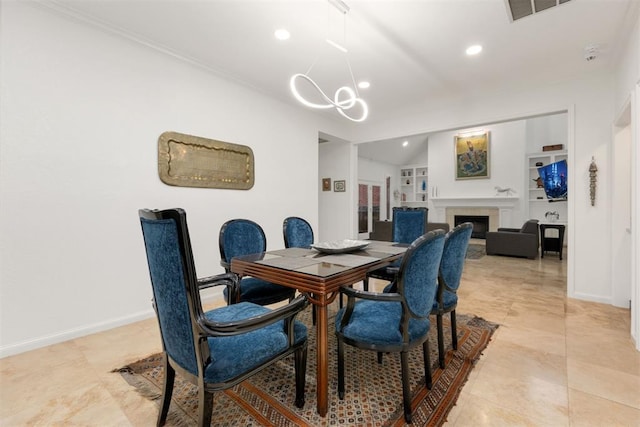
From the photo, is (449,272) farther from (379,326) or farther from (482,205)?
(482,205)

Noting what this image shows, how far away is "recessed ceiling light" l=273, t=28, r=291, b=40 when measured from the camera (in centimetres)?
258

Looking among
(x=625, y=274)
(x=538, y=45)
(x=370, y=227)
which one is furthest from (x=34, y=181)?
(x=370, y=227)

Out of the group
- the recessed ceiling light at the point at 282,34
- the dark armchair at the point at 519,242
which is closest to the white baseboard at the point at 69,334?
the recessed ceiling light at the point at 282,34

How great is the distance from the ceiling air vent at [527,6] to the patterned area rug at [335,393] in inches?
107

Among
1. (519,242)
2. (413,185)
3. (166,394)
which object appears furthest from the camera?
(413,185)

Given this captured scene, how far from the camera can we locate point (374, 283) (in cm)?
400

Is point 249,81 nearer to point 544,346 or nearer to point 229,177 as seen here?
point 229,177

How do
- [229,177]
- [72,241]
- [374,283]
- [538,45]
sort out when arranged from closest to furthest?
[72,241] < [538,45] < [229,177] < [374,283]

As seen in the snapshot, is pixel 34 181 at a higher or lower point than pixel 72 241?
higher

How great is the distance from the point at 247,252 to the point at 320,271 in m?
1.19

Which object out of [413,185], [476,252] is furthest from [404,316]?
[413,185]

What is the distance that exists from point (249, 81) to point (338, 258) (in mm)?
2806

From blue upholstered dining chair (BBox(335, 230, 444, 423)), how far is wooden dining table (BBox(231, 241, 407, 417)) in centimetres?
13

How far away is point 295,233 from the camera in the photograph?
294 cm
